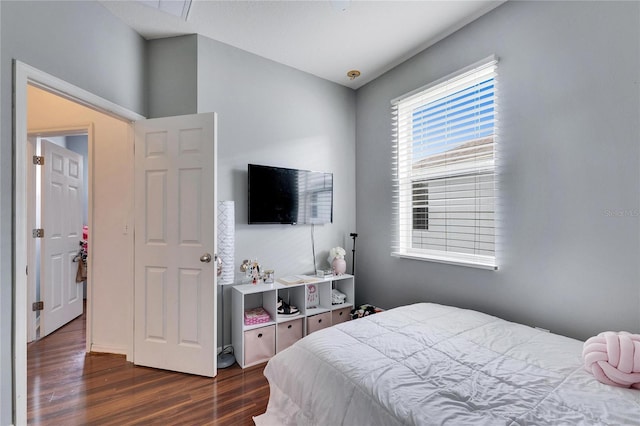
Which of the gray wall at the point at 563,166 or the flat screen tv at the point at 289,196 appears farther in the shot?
the flat screen tv at the point at 289,196

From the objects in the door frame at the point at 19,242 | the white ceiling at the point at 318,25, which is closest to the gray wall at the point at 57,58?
the door frame at the point at 19,242

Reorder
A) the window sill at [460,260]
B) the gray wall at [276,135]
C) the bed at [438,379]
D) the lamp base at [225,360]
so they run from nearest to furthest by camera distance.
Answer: the bed at [438,379] < the window sill at [460,260] < the lamp base at [225,360] < the gray wall at [276,135]

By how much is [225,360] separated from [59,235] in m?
2.45

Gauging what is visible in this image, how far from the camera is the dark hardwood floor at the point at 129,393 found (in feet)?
5.68

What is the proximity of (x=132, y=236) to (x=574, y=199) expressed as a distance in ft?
10.5

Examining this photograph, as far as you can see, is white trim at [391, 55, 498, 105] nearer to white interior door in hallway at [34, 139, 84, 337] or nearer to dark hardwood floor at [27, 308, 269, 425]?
dark hardwood floor at [27, 308, 269, 425]

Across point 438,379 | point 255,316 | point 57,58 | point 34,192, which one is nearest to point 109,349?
point 255,316

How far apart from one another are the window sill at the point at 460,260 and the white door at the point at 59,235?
12.2ft

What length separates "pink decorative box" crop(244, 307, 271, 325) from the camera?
2420 millimetres

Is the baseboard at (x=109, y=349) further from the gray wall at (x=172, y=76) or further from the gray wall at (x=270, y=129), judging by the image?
the gray wall at (x=172, y=76)

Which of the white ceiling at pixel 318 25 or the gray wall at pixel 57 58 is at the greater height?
→ the white ceiling at pixel 318 25

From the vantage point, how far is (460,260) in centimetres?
232

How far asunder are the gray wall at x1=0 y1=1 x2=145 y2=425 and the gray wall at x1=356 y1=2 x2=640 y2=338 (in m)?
2.67

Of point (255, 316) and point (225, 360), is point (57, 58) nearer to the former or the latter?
point (255, 316)
